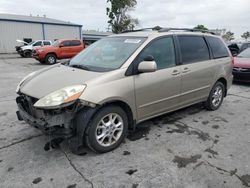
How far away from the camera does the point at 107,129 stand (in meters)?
3.29

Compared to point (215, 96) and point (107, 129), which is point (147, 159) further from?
point (215, 96)

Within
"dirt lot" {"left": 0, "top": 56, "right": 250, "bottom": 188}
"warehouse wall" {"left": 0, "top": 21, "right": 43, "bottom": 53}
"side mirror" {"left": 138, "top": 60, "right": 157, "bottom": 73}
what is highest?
"warehouse wall" {"left": 0, "top": 21, "right": 43, "bottom": 53}

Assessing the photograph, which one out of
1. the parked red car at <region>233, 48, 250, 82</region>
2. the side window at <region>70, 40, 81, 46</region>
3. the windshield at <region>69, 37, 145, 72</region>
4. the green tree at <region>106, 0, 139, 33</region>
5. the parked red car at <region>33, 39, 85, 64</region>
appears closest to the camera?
the windshield at <region>69, 37, 145, 72</region>

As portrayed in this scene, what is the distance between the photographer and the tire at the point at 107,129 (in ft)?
10.2

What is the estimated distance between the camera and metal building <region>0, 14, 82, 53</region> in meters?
29.0

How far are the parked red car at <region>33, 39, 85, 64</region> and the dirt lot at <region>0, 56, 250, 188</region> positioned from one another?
39.3 feet

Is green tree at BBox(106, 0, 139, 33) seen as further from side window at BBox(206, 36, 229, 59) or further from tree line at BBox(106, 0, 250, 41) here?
side window at BBox(206, 36, 229, 59)

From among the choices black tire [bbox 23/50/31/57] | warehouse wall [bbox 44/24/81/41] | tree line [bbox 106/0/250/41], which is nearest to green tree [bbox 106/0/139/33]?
tree line [bbox 106/0/250/41]

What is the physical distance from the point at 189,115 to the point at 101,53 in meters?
2.36

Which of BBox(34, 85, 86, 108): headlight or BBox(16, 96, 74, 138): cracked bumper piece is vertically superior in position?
BBox(34, 85, 86, 108): headlight

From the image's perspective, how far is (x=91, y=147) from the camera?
3174mm

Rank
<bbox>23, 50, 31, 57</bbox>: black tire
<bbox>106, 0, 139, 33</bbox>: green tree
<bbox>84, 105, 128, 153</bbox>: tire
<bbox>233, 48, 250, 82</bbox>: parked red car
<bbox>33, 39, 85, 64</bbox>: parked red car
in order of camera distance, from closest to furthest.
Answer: <bbox>84, 105, 128, 153</bbox>: tire < <bbox>233, 48, 250, 82</bbox>: parked red car < <bbox>33, 39, 85, 64</bbox>: parked red car < <bbox>23, 50, 31, 57</bbox>: black tire < <bbox>106, 0, 139, 33</bbox>: green tree

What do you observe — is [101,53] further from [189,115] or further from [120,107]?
[189,115]

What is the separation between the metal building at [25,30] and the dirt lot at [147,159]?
28741mm
